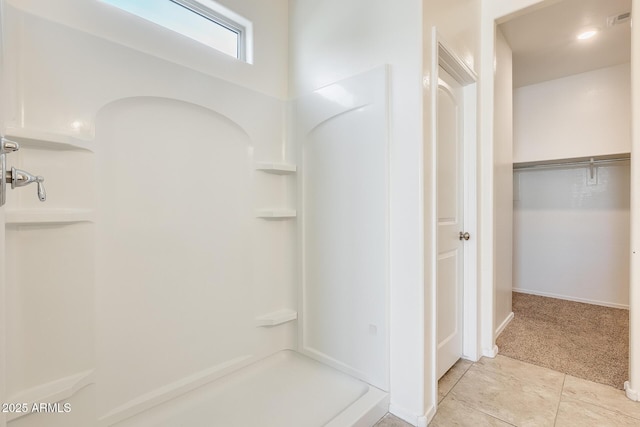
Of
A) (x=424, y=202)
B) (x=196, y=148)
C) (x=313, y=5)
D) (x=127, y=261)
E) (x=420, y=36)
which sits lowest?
(x=127, y=261)

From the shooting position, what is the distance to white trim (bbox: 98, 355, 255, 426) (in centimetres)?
144

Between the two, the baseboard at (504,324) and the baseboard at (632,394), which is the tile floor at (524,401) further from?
the baseboard at (504,324)

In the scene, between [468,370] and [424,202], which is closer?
[424,202]

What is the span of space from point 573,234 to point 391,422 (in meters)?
3.38

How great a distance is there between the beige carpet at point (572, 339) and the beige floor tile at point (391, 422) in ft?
3.95

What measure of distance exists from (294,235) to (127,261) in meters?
1.12

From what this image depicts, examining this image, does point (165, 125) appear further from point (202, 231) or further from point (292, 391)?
point (292, 391)

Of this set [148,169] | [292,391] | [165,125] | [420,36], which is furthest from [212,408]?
[420,36]

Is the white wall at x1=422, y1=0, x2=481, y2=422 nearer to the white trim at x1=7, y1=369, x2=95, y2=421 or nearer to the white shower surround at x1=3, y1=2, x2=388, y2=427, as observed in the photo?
the white shower surround at x1=3, y1=2, x2=388, y2=427

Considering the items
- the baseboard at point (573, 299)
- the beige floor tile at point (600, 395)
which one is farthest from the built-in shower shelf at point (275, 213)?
the baseboard at point (573, 299)

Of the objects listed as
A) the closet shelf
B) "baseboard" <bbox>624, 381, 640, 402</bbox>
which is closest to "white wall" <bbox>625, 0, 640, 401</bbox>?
"baseboard" <bbox>624, 381, 640, 402</bbox>

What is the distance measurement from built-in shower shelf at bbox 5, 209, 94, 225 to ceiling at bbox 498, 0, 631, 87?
3.23m

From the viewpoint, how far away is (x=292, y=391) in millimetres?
1783

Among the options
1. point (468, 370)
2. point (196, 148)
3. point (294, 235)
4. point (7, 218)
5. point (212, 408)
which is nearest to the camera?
point (7, 218)
